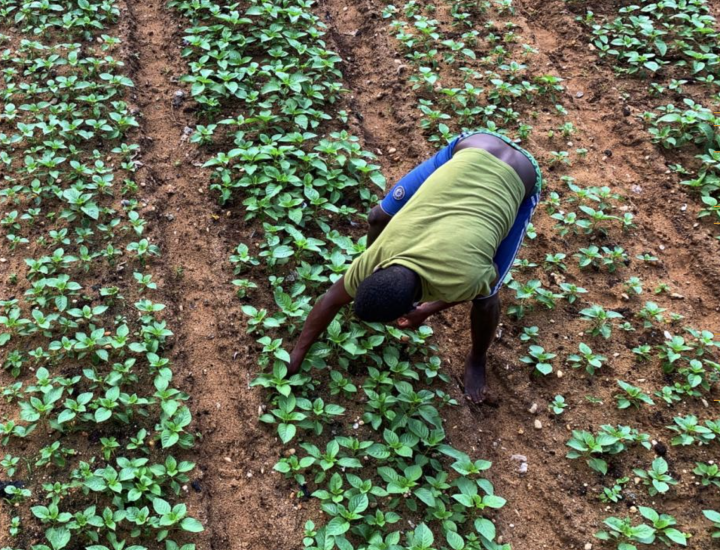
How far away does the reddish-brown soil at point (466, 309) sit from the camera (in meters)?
2.80

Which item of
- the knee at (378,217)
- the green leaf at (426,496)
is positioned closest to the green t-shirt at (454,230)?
the knee at (378,217)

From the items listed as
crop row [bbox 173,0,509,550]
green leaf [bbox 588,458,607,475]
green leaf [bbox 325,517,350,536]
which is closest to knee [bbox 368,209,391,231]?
crop row [bbox 173,0,509,550]

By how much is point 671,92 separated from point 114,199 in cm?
405

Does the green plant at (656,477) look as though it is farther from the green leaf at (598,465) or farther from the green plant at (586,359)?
the green plant at (586,359)

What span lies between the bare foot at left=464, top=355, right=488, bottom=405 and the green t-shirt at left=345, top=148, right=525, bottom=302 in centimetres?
76

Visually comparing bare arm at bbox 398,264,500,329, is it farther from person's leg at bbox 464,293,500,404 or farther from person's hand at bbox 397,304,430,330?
person's leg at bbox 464,293,500,404

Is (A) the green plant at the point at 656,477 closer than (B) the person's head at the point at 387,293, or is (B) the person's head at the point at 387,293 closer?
(B) the person's head at the point at 387,293

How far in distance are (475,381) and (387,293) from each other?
1140 mm

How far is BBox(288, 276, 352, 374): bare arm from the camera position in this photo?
2639mm

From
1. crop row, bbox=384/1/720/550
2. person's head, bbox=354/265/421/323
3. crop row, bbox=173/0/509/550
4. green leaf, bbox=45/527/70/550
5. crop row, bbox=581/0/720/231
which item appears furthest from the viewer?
crop row, bbox=581/0/720/231

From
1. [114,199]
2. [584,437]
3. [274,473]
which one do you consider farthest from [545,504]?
[114,199]

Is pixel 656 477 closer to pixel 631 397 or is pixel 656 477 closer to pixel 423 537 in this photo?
pixel 631 397

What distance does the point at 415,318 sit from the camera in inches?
127

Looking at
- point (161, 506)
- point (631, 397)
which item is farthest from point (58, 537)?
point (631, 397)
